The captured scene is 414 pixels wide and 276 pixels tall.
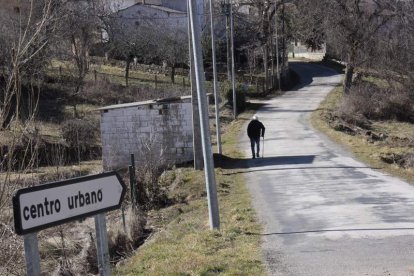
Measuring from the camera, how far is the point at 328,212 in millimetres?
13281

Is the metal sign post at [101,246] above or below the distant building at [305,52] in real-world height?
below

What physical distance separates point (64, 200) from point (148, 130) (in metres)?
20.2

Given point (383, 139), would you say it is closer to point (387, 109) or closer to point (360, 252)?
point (387, 109)

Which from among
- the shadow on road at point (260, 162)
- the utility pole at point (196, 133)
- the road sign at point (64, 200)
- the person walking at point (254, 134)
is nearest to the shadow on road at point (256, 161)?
the shadow on road at point (260, 162)

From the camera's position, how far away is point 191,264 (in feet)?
29.0

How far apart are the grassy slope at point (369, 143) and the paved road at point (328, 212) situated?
644 mm

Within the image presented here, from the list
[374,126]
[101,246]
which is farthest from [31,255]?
[374,126]

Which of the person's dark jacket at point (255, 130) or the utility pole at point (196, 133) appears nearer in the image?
the utility pole at point (196, 133)

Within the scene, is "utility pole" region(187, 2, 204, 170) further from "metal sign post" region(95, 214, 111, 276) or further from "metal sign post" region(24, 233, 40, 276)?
"metal sign post" region(24, 233, 40, 276)

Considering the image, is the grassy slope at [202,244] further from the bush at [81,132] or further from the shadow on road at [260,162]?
the bush at [81,132]

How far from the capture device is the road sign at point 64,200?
367 centimetres

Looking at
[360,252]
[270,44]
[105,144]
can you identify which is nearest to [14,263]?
[360,252]

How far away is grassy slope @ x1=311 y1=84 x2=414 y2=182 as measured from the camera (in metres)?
20.6

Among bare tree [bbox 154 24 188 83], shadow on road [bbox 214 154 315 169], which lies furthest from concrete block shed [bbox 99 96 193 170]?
bare tree [bbox 154 24 188 83]
